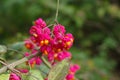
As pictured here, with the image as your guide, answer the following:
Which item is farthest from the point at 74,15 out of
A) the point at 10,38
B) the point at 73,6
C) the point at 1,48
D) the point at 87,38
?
the point at 1,48

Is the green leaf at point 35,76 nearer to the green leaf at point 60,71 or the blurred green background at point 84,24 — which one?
the green leaf at point 60,71

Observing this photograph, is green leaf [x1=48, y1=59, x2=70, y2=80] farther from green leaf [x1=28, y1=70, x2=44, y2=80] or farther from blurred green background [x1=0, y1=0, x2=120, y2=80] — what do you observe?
blurred green background [x1=0, y1=0, x2=120, y2=80]

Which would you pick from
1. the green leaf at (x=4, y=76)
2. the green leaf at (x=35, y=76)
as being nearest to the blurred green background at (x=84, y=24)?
the green leaf at (x=35, y=76)

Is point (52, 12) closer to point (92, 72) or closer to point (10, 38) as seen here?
point (10, 38)

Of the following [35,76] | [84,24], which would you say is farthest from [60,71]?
[84,24]

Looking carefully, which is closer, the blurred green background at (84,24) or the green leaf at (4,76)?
the green leaf at (4,76)
